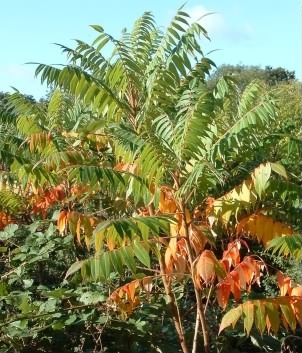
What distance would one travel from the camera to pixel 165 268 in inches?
146

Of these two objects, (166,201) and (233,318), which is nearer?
(233,318)

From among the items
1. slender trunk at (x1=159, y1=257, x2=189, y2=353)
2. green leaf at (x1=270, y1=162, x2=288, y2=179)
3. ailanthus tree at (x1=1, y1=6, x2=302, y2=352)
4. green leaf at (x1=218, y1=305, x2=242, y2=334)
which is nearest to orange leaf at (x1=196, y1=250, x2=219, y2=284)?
ailanthus tree at (x1=1, y1=6, x2=302, y2=352)

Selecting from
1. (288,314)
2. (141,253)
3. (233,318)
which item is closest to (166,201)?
(141,253)

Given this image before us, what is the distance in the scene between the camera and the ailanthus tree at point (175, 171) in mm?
3092

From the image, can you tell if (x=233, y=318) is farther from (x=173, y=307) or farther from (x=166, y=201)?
(x=173, y=307)

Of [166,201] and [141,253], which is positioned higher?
[166,201]

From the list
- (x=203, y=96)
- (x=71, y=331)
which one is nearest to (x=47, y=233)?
(x=71, y=331)

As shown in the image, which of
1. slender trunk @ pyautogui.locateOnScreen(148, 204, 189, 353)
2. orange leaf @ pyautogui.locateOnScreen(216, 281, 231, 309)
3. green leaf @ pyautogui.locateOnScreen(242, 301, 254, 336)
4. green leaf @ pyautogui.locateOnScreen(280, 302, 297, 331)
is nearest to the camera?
green leaf @ pyautogui.locateOnScreen(242, 301, 254, 336)

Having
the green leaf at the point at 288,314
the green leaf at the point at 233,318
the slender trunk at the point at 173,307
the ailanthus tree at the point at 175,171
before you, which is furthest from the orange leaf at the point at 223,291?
the slender trunk at the point at 173,307

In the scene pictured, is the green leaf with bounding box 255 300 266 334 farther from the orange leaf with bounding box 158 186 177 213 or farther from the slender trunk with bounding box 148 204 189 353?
the slender trunk with bounding box 148 204 189 353

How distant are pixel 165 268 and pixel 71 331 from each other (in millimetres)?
943

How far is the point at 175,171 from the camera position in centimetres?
333

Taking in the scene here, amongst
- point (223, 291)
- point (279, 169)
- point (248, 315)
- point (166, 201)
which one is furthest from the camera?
point (166, 201)

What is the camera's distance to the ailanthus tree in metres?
3.09
